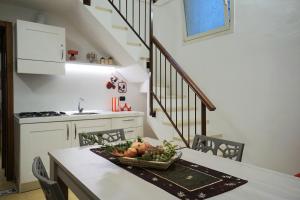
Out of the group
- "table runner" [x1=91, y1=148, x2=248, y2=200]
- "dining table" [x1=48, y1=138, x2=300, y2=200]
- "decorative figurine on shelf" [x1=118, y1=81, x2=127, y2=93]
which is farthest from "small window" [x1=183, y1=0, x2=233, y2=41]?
"table runner" [x1=91, y1=148, x2=248, y2=200]

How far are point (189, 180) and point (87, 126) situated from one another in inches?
87.2

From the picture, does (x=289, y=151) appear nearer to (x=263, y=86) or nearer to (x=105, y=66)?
(x=263, y=86)

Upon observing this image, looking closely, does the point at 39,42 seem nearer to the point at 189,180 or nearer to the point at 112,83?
the point at 112,83

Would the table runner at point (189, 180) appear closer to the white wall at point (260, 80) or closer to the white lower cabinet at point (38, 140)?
the white lower cabinet at point (38, 140)

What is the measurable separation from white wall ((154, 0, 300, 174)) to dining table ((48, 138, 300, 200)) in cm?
170

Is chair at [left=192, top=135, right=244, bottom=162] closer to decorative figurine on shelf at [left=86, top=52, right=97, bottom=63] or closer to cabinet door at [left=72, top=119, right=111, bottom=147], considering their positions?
cabinet door at [left=72, top=119, right=111, bottom=147]

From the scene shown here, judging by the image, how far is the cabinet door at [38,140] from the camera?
262 centimetres

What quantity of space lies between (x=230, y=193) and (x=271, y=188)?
194 millimetres

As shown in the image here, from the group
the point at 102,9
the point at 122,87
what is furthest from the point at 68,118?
the point at 102,9

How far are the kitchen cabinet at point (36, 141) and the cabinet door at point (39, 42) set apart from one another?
894 mm

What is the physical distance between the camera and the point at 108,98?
155 inches

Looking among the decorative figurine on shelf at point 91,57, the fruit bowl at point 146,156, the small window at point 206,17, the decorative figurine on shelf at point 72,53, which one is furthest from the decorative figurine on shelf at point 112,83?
the fruit bowl at point 146,156

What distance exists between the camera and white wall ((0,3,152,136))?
3.15 meters

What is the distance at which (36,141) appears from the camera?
106 inches
